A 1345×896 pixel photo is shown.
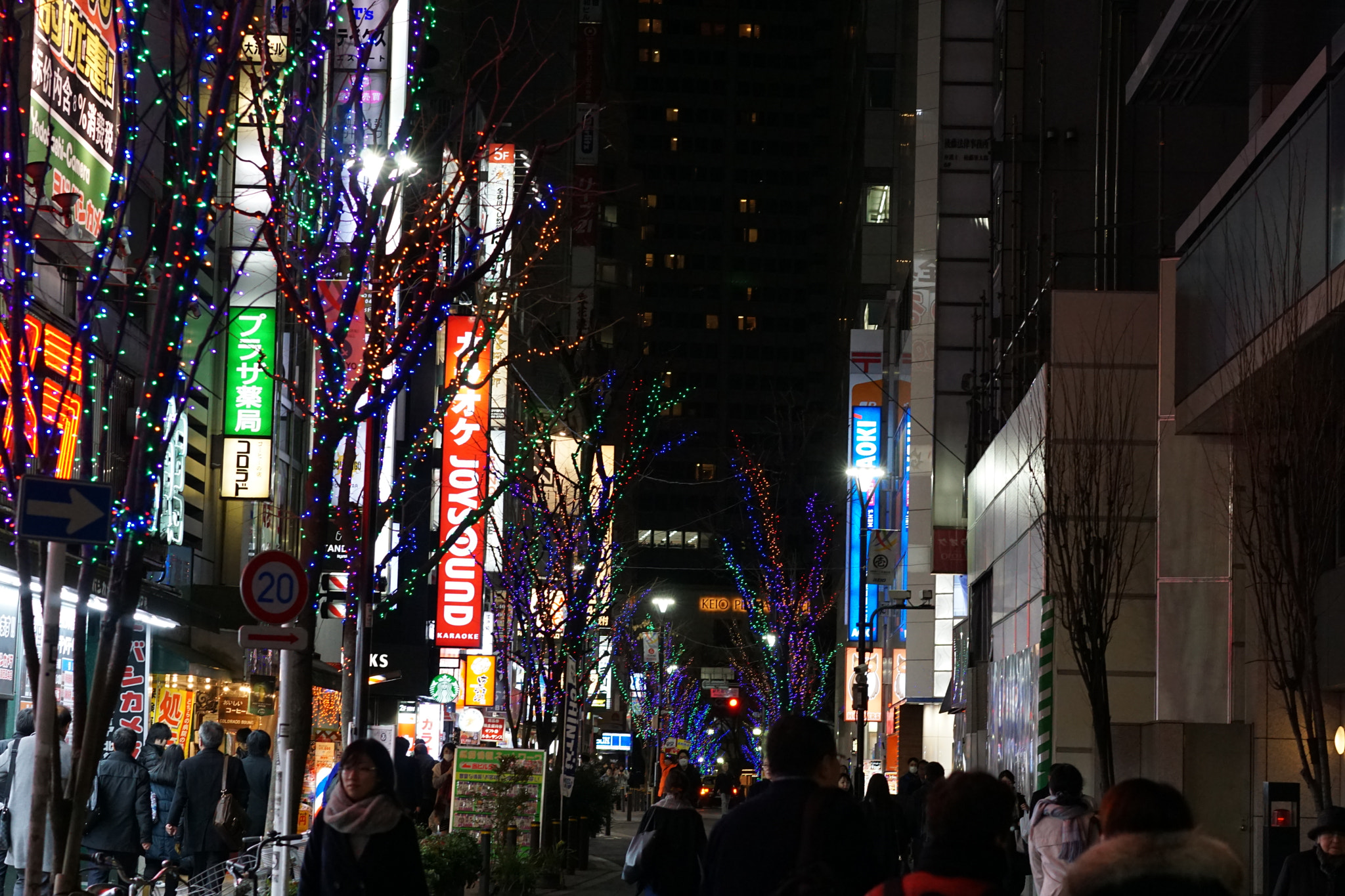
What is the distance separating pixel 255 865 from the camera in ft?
36.6

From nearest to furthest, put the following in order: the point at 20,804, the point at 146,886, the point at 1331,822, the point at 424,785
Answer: the point at 1331,822
the point at 146,886
the point at 20,804
the point at 424,785

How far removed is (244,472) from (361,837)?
18162 millimetres

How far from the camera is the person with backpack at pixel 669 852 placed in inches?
389

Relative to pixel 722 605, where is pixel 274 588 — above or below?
below

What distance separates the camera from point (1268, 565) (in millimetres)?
15203

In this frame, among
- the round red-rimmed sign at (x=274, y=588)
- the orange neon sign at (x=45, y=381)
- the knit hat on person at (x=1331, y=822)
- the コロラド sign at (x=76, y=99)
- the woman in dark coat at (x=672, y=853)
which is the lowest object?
the woman in dark coat at (x=672, y=853)

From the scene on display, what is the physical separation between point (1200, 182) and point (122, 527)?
23.0 metres

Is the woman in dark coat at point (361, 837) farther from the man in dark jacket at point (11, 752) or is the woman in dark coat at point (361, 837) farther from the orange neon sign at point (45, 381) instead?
the man in dark jacket at point (11, 752)

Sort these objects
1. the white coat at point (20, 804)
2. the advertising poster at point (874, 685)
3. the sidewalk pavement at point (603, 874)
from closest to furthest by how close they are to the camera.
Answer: the white coat at point (20, 804) < the sidewalk pavement at point (603, 874) < the advertising poster at point (874, 685)

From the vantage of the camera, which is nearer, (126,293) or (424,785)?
(126,293)

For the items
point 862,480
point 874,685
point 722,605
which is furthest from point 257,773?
point 722,605

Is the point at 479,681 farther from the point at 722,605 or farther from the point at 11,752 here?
the point at 722,605

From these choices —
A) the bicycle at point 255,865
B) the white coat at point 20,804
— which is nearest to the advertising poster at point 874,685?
the bicycle at point 255,865

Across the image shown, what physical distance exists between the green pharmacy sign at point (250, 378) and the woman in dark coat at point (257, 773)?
8.72 meters
